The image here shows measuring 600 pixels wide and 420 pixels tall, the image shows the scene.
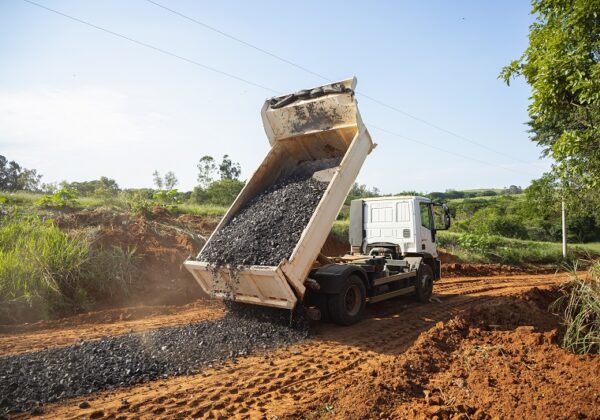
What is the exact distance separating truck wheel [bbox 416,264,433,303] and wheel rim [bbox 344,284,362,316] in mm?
2286

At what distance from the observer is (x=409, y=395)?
3764 mm

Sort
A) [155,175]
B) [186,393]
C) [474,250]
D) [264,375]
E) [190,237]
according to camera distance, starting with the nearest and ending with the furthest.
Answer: [186,393], [264,375], [190,237], [474,250], [155,175]

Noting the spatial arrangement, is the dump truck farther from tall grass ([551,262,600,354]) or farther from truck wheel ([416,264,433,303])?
tall grass ([551,262,600,354])

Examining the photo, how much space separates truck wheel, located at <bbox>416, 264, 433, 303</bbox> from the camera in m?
8.70

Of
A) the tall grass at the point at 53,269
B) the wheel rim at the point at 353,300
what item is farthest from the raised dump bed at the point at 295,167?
the tall grass at the point at 53,269

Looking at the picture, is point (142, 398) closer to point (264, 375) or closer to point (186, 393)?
point (186, 393)

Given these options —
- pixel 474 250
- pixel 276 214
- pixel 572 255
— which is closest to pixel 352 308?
pixel 276 214

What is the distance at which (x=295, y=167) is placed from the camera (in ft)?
26.2

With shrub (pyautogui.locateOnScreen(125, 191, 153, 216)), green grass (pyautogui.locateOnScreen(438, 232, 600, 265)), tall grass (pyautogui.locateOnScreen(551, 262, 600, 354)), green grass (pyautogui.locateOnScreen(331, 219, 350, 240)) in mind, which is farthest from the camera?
green grass (pyautogui.locateOnScreen(438, 232, 600, 265))

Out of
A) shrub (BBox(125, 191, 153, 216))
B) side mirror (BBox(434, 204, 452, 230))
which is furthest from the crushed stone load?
Result: shrub (BBox(125, 191, 153, 216))

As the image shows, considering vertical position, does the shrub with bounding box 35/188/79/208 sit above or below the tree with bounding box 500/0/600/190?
below

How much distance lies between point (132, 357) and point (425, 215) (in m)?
6.68

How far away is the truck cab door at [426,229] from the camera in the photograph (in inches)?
349

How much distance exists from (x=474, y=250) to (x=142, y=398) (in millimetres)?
17672
